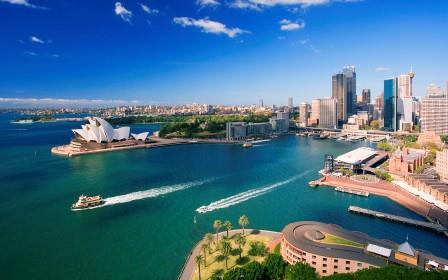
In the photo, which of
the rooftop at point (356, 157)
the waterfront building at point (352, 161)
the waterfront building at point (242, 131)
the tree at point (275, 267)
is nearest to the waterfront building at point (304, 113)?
the waterfront building at point (242, 131)

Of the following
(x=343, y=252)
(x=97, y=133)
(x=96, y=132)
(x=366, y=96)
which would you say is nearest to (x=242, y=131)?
(x=97, y=133)

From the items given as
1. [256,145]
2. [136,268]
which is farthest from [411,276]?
[256,145]

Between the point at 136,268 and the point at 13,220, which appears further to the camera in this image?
the point at 13,220

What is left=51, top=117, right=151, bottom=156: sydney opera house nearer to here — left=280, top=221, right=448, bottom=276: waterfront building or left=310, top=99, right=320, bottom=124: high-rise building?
left=280, top=221, right=448, bottom=276: waterfront building

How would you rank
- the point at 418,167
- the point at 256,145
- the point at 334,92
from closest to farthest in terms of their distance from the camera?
1. the point at 418,167
2. the point at 256,145
3. the point at 334,92

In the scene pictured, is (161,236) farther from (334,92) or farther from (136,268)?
(334,92)

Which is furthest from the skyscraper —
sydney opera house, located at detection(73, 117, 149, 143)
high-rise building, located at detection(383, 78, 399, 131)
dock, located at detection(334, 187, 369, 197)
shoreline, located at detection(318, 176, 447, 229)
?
dock, located at detection(334, 187, 369, 197)

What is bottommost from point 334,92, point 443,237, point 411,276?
point 443,237
